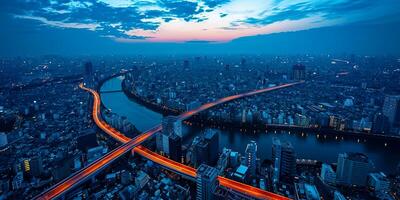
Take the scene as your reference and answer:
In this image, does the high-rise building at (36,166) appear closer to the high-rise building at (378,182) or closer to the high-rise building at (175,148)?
the high-rise building at (175,148)

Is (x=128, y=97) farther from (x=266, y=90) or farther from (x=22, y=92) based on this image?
(x=266, y=90)

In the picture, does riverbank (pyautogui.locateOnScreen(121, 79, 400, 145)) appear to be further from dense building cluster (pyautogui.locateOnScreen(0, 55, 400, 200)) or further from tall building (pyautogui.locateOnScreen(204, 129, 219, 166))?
tall building (pyautogui.locateOnScreen(204, 129, 219, 166))

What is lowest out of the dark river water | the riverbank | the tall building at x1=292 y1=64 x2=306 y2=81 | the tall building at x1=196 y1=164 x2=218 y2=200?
the dark river water

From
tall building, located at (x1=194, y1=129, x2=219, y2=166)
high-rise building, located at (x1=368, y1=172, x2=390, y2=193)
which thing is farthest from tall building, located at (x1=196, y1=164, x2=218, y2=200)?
high-rise building, located at (x1=368, y1=172, x2=390, y2=193)

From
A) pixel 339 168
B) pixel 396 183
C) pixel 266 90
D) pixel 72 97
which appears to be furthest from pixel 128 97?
pixel 396 183

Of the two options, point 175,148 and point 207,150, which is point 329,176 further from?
point 175,148

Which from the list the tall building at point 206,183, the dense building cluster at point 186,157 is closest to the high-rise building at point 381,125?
the dense building cluster at point 186,157
